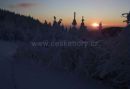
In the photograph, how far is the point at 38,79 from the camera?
8969 mm

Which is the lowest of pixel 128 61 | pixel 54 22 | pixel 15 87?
pixel 15 87

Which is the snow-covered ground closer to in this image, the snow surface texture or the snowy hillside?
the snowy hillside

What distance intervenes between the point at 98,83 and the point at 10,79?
2268mm

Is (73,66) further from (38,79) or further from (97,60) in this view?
(38,79)

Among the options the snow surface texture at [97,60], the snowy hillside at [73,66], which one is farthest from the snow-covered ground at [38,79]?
the snow surface texture at [97,60]

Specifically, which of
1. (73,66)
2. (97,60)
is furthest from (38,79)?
(97,60)

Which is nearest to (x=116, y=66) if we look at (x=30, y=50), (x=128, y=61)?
(x=128, y=61)

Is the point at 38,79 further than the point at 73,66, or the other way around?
the point at 73,66

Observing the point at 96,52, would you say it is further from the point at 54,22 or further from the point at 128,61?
the point at 54,22

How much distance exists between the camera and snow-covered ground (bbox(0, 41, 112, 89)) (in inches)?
329

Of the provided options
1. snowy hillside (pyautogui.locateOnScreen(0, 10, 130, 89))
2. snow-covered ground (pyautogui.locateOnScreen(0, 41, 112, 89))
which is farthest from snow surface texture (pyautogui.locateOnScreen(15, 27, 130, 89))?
snow-covered ground (pyautogui.locateOnScreen(0, 41, 112, 89))

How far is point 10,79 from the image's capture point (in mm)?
8859

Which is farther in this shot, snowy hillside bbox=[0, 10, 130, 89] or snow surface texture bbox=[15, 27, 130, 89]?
snowy hillside bbox=[0, 10, 130, 89]

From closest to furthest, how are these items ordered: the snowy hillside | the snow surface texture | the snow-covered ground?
the snow surface texture < the snowy hillside < the snow-covered ground
